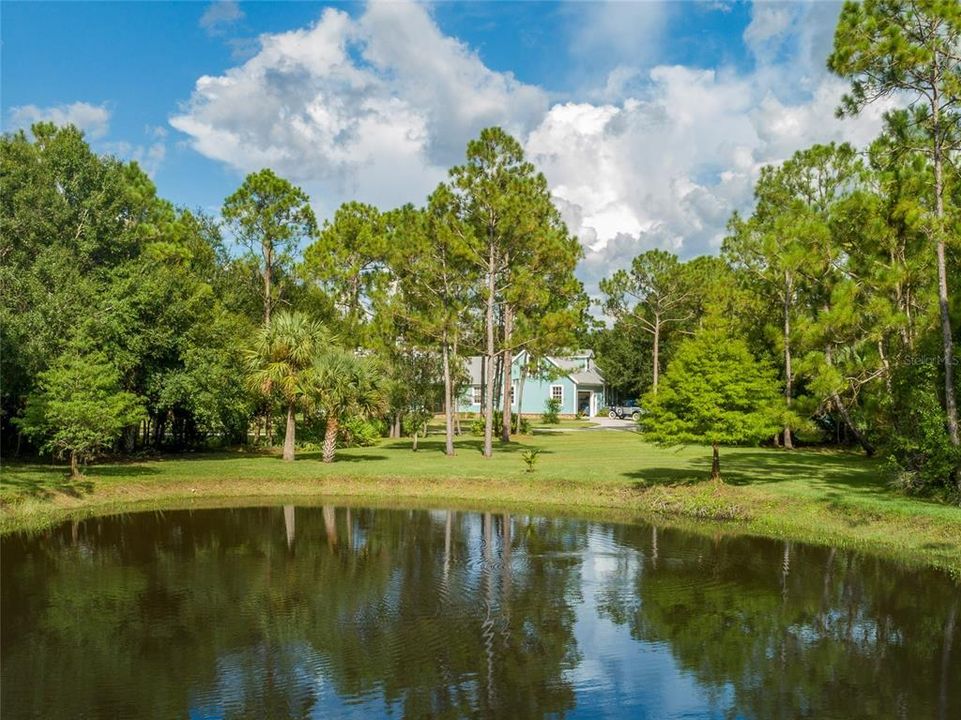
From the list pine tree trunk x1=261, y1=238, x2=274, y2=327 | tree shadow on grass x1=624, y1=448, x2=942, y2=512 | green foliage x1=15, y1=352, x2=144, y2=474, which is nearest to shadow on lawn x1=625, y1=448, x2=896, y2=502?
tree shadow on grass x1=624, y1=448, x2=942, y2=512

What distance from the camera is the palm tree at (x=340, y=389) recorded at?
35.0 metres

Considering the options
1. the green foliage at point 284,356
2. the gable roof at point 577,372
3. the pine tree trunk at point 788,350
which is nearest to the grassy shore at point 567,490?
the green foliage at point 284,356

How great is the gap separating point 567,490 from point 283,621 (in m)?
16.3

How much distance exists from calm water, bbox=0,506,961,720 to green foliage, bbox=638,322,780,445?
5382 mm

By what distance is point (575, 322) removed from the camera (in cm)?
3947

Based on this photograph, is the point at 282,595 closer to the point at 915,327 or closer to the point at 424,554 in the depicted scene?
the point at 424,554

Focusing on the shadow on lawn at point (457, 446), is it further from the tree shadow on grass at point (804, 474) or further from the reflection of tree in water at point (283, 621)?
the reflection of tree in water at point (283, 621)

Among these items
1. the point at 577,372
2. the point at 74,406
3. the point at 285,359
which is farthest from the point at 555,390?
the point at 74,406

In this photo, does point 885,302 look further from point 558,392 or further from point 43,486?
point 558,392

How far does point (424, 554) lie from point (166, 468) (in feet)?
52.4

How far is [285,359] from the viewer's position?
35812 millimetres

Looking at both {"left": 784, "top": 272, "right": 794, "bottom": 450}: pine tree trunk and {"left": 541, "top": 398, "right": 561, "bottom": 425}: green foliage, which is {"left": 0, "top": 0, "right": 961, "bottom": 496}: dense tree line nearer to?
{"left": 784, "top": 272, "right": 794, "bottom": 450}: pine tree trunk

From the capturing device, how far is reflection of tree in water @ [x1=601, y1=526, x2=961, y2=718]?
38.0 feet

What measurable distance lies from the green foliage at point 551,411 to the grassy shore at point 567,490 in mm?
33327
